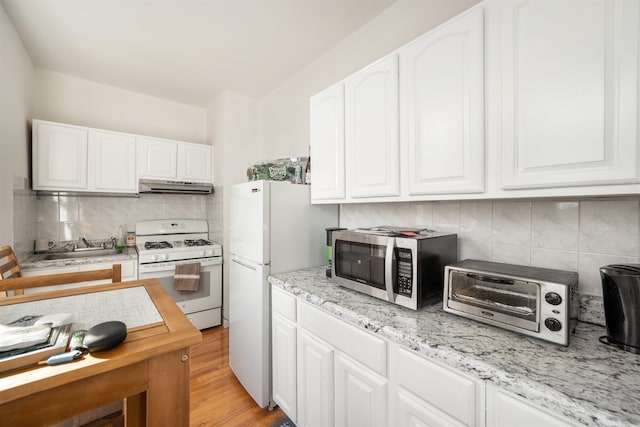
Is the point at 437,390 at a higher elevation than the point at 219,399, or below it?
higher

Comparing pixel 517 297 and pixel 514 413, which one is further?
pixel 517 297

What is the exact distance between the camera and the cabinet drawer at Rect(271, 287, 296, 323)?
1.55 m

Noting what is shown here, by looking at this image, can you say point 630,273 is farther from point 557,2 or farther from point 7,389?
point 7,389

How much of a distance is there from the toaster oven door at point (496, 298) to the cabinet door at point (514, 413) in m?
0.28

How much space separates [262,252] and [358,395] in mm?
961

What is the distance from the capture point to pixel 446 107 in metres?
1.18

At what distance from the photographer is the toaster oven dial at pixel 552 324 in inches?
33.6

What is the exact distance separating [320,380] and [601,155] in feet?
4.78

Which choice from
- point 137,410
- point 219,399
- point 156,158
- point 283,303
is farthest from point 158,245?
point 137,410

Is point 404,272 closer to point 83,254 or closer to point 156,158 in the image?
point 156,158

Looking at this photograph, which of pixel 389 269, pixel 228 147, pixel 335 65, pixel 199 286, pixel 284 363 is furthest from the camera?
pixel 228 147

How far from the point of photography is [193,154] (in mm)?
3215

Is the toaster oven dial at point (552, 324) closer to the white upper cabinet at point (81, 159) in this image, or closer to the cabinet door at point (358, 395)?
the cabinet door at point (358, 395)

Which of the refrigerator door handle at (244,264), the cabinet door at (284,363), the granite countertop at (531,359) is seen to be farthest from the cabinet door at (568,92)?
the refrigerator door handle at (244,264)
